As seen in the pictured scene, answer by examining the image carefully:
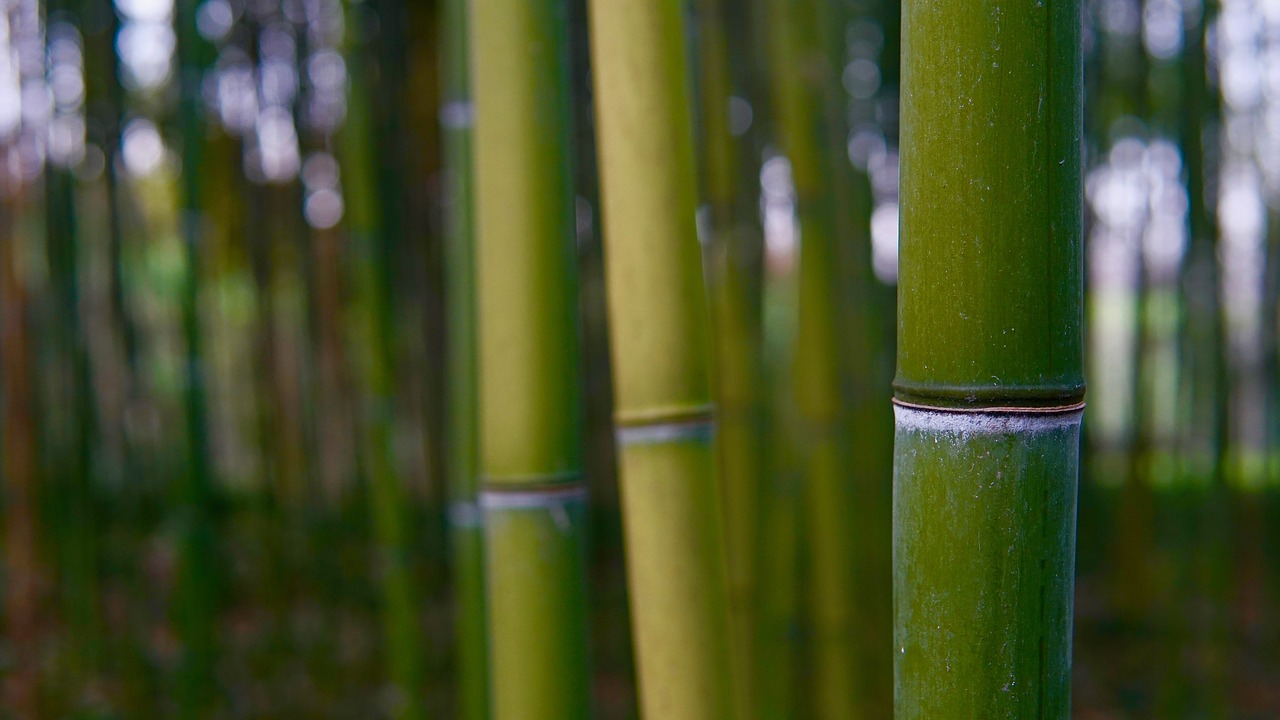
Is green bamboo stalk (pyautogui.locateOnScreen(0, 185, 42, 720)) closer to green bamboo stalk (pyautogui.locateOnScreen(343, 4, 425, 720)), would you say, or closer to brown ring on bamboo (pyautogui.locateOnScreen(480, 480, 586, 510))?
green bamboo stalk (pyautogui.locateOnScreen(343, 4, 425, 720))

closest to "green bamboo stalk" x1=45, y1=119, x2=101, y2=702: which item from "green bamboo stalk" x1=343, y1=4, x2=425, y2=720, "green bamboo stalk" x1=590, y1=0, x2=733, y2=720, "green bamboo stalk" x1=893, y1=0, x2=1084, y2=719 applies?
"green bamboo stalk" x1=343, y1=4, x2=425, y2=720

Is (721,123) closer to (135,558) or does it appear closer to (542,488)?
(542,488)

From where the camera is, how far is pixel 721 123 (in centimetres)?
120

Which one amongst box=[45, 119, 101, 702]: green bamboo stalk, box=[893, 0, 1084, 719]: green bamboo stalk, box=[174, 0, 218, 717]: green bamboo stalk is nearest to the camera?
box=[893, 0, 1084, 719]: green bamboo stalk

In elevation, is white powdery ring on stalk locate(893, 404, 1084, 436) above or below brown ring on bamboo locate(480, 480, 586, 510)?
above

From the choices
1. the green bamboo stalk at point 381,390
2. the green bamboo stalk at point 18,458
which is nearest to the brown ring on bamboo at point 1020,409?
the green bamboo stalk at point 381,390

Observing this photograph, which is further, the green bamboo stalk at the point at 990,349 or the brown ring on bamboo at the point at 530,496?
the brown ring on bamboo at the point at 530,496

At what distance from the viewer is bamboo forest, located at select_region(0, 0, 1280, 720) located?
0.43 metres

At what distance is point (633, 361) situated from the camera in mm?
624

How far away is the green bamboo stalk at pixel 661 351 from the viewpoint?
604 millimetres

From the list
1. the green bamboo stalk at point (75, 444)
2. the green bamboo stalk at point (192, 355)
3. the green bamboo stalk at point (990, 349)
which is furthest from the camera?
the green bamboo stalk at point (75, 444)

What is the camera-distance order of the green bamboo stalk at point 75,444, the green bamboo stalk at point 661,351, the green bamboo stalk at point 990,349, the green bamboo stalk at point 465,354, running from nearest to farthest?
the green bamboo stalk at point 990,349 < the green bamboo stalk at point 661,351 < the green bamboo stalk at point 465,354 < the green bamboo stalk at point 75,444

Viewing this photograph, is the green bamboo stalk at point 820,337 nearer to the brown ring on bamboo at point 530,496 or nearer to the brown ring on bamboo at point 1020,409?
the brown ring on bamboo at point 530,496

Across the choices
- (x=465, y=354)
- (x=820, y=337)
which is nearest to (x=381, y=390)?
(x=465, y=354)
